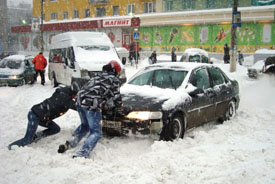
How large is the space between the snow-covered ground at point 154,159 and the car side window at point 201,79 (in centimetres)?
94

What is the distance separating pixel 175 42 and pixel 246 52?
7.53 m

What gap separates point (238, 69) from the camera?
21.4 m

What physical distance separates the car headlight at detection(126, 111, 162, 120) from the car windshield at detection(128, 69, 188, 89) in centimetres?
111

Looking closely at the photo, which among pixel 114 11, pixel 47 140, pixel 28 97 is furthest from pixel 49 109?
pixel 114 11

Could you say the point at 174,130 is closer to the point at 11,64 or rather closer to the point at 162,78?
the point at 162,78

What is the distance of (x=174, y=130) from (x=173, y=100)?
0.54 m

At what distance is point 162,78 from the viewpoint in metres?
7.10

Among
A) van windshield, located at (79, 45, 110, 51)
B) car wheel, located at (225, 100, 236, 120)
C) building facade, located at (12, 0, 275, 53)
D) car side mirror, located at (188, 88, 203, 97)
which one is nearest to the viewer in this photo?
car side mirror, located at (188, 88, 203, 97)

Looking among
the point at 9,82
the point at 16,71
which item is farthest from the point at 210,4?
the point at 9,82

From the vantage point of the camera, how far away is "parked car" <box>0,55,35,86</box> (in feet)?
51.1

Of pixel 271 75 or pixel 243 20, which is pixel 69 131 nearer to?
pixel 271 75

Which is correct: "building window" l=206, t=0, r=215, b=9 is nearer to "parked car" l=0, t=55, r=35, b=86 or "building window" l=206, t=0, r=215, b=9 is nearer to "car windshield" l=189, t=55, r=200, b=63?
"car windshield" l=189, t=55, r=200, b=63

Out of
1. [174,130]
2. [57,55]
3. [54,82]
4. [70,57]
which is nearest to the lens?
[174,130]

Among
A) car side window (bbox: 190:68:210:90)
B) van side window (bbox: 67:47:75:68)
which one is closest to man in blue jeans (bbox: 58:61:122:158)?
car side window (bbox: 190:68:210:90)
